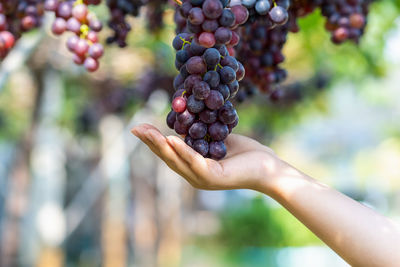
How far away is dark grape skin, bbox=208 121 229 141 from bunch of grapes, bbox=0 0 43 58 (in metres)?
0.78

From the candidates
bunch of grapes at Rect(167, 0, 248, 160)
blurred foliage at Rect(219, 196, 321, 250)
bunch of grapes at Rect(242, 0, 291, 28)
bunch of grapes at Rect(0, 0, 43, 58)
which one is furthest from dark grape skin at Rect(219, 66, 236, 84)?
blurred foliage at Rect(219, 196, 321, 250)

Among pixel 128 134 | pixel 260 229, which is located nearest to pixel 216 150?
pixel 128 134

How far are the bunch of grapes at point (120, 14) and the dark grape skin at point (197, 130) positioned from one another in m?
0.61

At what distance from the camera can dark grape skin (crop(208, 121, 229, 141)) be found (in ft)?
2.92

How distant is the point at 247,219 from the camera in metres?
10.2

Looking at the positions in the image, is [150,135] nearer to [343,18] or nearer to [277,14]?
[277,14]

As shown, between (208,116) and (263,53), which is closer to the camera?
(208,116)

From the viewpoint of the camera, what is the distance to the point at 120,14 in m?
1.35

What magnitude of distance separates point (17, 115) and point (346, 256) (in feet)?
26.2

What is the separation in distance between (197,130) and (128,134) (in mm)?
5053

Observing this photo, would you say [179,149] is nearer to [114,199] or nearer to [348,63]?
[348,63]

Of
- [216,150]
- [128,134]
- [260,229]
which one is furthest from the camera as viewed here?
[260,229]

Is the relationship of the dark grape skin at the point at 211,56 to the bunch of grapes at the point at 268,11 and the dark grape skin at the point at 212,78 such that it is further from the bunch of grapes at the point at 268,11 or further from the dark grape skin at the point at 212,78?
the bunch of grapes at the point at 268,11

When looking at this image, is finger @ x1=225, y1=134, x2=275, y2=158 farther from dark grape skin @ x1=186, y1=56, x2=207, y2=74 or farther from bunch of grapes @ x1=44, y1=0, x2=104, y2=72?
bunch of grapes @ x1=44, y1=0, x2=104, y2=72
